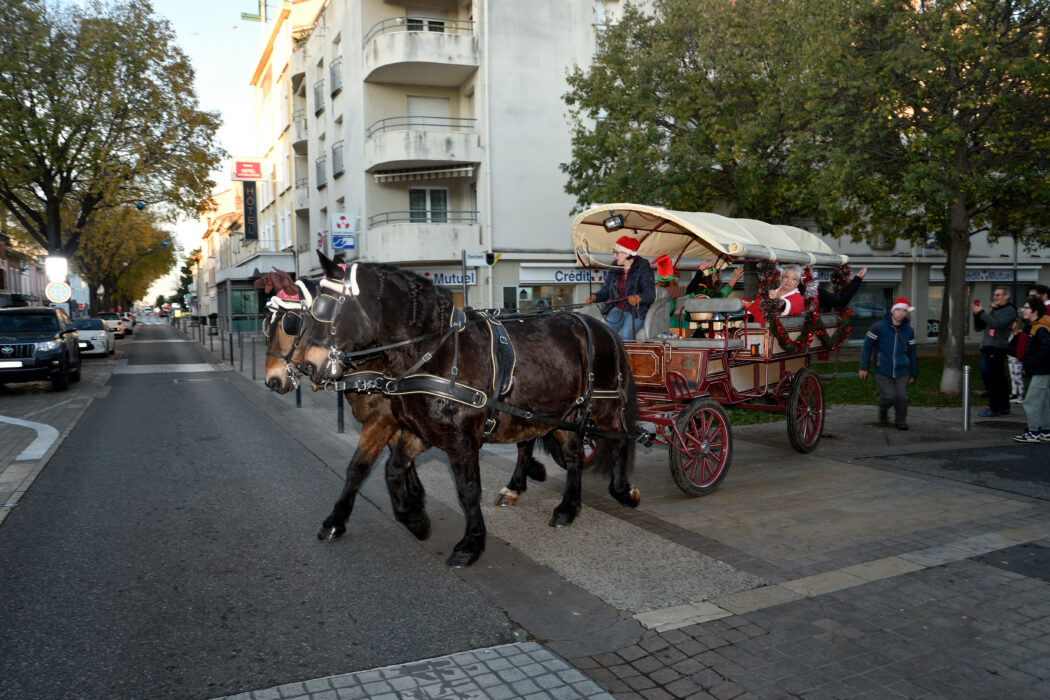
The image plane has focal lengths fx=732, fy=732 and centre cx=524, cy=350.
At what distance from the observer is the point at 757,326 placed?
777 centimetres

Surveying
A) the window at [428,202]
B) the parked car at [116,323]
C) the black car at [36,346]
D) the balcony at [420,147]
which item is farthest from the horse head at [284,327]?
the parked car at [116,323]

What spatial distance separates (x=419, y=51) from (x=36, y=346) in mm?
14391

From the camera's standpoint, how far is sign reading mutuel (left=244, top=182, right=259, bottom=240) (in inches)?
1727

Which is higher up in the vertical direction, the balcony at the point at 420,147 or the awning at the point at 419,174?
the balcony at the point at 420,147

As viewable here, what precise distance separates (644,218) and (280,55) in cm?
3900

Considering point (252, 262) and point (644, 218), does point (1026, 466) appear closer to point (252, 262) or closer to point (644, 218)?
point (644, 218)

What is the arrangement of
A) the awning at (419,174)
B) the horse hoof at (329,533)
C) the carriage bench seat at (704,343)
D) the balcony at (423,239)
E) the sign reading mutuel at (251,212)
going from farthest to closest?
the sign reading mutuel at (251,212) → the awning at (419,174) → the balcony at (423,239) → the carriage bench seat at (704,343) → the horse hoof at (329,533)

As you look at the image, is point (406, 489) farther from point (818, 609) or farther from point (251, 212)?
point (251, 212)

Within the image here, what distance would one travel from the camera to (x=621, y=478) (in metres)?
6.27

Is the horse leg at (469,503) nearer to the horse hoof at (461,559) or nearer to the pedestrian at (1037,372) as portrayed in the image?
the horse hoof at (461,559)

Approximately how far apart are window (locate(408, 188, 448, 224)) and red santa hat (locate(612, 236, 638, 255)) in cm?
1947

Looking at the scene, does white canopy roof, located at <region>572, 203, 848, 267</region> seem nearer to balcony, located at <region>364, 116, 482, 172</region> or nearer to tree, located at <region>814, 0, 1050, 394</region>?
tree, located at <region>814, 0, 1050, 394</region>

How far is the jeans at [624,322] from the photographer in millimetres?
7371

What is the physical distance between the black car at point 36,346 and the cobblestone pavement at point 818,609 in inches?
476
